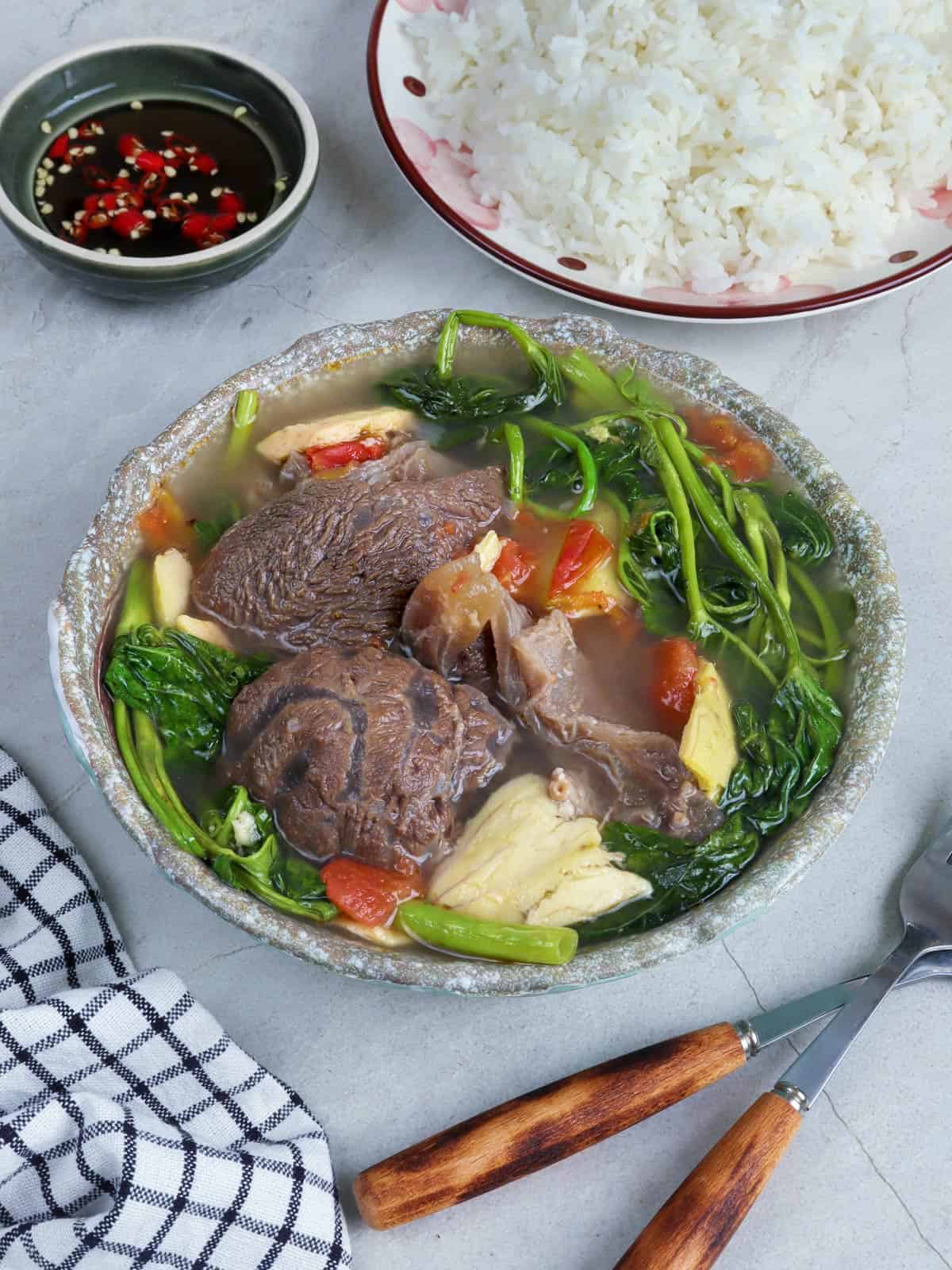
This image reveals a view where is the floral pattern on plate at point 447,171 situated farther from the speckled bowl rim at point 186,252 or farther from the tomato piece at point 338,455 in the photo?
the tomato piece at point 338,455

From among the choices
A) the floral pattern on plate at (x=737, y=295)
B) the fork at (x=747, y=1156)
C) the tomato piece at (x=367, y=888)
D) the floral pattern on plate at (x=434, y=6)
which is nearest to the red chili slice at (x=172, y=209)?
the floral pattern on plate at (x=434, y=6)

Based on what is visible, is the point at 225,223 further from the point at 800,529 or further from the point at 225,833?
the point at 225,833

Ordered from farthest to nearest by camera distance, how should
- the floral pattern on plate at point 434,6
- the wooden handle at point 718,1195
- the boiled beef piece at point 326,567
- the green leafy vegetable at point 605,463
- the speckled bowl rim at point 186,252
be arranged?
the floral pattern on plate at point 434,6
the speckled bowl rim at point 186,252
the green leafy vegetable at point 605,463
the boiled beef piece at point 326,567
the wooden handle at point 718,1195

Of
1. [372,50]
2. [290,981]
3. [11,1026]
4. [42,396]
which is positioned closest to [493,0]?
[372,50]

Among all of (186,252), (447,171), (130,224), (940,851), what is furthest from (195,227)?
(940,851)

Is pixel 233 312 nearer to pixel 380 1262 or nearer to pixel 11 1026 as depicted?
pixel 11 1026
